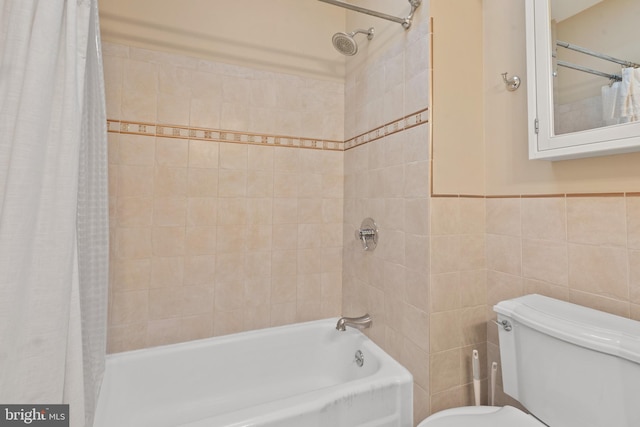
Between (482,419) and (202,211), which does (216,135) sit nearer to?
(202,211)

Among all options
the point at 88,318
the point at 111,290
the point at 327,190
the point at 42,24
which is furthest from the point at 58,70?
the point at 327,190

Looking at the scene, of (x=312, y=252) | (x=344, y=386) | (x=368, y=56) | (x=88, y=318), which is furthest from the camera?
(x=312, y=252)

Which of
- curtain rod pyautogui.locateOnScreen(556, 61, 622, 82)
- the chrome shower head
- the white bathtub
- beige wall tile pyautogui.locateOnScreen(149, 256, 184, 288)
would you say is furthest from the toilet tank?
beige wall tile pyautogui.locateOnScreen(149, 256, 184, 288)

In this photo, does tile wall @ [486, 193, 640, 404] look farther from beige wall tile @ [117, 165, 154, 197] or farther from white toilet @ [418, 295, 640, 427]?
beige wall tile @ [117, 165, 154, 197]

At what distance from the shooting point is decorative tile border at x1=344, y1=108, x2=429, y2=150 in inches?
48.5

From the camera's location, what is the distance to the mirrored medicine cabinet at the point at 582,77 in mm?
838

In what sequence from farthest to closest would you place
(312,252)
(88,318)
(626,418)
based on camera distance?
1. (312,252)
2. (88,318)
3. (626,418)

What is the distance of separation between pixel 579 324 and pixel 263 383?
1460mm

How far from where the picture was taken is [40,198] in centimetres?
74

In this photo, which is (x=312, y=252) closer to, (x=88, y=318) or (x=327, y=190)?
(x=327, y=190)

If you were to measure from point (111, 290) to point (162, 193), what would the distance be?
541 millimetres

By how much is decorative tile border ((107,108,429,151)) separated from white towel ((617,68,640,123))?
0.56 meters

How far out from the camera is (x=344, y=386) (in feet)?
3.73

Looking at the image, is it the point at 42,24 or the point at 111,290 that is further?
the point at 111,290
